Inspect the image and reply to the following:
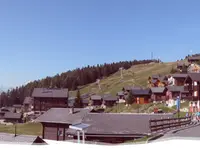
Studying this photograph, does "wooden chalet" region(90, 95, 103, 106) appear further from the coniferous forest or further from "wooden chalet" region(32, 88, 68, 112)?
the coniferous forest

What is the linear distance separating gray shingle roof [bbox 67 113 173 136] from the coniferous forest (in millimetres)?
88850

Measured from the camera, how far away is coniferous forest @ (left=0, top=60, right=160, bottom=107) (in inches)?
4457

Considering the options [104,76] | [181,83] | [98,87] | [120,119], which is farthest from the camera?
[104,76]

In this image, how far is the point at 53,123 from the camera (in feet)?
89.9

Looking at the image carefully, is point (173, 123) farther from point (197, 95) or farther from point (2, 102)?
point (2, 102)

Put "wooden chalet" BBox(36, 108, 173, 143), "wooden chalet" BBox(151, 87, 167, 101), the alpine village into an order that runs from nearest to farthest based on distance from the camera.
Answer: the alpine village
"wooden chalet" BBox(36, 108, 173, 143)
"wooden chalet" BBox(151, 87, 167, 101)

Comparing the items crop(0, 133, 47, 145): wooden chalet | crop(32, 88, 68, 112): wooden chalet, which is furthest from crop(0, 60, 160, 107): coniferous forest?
crop(0, 133, 47, 145): wooden chalet

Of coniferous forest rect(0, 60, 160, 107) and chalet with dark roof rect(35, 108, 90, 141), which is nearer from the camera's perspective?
chalet with dark roof rect(35, 108, 90, 141)

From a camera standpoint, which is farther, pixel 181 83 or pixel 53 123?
pixel 181 83

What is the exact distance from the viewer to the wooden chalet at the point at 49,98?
69.7 metres

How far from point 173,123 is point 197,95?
97.7 feet

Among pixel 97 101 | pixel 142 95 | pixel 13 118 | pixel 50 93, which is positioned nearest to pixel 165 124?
pixel 142 95

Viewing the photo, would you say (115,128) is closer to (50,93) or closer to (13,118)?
(50,93)

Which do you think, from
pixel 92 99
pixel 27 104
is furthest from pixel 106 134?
pixel 27 104
